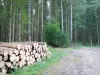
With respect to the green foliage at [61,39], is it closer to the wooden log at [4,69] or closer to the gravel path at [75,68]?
the gravel path at [75,68]

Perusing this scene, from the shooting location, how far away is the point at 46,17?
98.1 ft

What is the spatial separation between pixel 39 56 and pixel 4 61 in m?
3.73

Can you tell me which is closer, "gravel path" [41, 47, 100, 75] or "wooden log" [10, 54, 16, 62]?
"wooden log" [10, 54, 16, 62]

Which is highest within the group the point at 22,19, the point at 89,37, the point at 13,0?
the point at 13,0

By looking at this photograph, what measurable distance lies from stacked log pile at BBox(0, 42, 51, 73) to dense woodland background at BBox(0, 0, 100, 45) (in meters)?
6.04

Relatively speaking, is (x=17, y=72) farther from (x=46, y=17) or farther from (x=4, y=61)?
(x=46, y=17)

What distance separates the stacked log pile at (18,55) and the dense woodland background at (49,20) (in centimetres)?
604

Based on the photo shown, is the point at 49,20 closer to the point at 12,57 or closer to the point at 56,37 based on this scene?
the point at 56,37

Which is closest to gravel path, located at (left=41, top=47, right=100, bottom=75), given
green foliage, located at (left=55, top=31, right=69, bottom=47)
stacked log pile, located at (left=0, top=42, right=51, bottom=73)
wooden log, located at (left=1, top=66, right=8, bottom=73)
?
stacked log pile, located at (left=0, top=42, right=51, bottom=73)

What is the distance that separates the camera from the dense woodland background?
58.1 feet

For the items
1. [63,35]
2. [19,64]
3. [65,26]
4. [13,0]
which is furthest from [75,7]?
[19,64]

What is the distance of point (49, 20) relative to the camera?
26.5 metres

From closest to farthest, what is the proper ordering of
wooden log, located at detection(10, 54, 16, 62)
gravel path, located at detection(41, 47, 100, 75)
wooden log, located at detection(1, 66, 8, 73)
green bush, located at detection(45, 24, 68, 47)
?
wooden log, located at detection(1, 66, 8, 73) → wooden log, located at detection(10, 54, 16, 62) → gravel path, located at detection(41, 47, 100, 75) → green bush, located at detection(45, 24, 68, 47)

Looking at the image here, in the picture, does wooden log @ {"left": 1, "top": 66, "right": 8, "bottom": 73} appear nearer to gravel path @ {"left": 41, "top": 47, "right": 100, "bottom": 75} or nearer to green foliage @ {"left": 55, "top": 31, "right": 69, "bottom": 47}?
gravel path @ {"left": 41, "top": 47, "right": 100, "bottom": 75}
